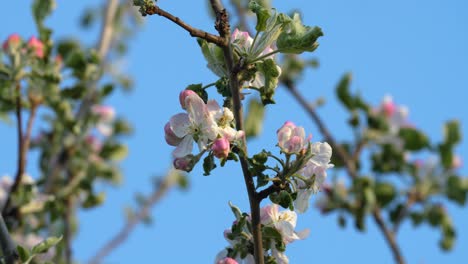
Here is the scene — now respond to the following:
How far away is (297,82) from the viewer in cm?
411

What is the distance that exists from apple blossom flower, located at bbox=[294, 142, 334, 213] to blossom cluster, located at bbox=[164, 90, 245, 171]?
17cm

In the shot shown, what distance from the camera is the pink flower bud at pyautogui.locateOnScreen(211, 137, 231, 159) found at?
141 cm

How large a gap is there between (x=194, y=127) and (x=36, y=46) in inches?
56.8

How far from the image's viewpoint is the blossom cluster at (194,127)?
4.91 ft

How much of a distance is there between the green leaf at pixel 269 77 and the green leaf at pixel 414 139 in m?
2.47

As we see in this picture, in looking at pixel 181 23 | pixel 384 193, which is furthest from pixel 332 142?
pixel 181 23

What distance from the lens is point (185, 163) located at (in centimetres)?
150

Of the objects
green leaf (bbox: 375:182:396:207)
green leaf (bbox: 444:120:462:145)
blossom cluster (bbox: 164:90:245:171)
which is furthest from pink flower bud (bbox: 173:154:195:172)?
green leaf (bbox: 444:120:462:145)

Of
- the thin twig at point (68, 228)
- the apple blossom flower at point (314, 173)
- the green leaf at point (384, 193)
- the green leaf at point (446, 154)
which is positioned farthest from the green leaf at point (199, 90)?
the green leaf at point (446, 154)

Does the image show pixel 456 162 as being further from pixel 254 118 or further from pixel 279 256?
pixel 279 256

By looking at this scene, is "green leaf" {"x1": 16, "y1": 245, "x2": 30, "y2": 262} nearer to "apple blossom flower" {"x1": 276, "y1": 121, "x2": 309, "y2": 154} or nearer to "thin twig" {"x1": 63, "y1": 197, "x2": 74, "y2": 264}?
"apple blossom flower" {"x1": 276, "y1": 121, "x2": 309, "y2": 154}

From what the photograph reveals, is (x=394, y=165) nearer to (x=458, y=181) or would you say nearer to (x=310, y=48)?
(x=458, y=181)

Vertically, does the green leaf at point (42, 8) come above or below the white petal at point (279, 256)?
above

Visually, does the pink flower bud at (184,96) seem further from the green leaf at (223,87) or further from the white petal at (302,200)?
the white petal at (302,200)
